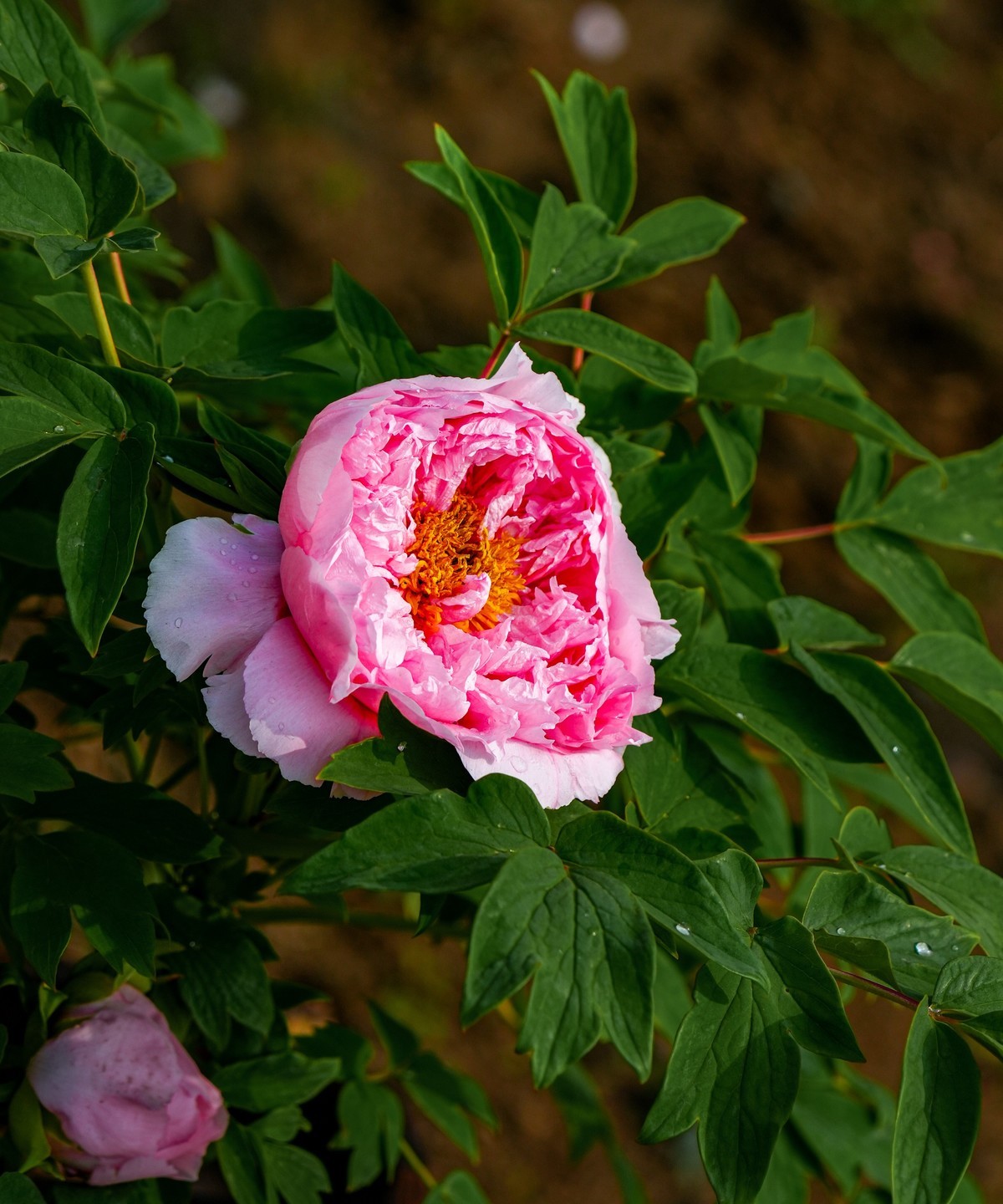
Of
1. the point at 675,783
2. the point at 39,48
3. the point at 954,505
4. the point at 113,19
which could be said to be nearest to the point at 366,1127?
the point at 675,783

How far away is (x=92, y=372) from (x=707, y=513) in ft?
1.34

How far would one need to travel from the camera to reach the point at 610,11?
2756mm

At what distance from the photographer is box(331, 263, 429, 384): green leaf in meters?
0.65

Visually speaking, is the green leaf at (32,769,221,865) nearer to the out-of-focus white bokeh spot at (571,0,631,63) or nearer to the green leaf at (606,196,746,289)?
the green leaf at (606,196,746,289)

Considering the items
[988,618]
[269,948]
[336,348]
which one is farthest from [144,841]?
[988,618]

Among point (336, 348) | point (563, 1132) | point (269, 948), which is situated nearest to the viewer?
point (269, 948)

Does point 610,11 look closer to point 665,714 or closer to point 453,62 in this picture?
point 453,62

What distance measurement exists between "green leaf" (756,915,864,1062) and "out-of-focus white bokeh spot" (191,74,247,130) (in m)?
2.21

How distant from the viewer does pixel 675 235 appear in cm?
78

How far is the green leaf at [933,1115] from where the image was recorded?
51 centimetres

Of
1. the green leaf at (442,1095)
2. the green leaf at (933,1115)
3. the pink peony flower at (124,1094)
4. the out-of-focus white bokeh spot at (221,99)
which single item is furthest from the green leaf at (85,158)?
the out-of-focus white bokeh spot at (221,99)

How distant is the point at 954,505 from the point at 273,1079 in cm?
63

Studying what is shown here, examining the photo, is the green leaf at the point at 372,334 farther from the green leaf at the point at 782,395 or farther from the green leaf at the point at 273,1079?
the green leaf at the point at 273,1079

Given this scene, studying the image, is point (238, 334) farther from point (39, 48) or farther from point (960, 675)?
point (960, 675)
